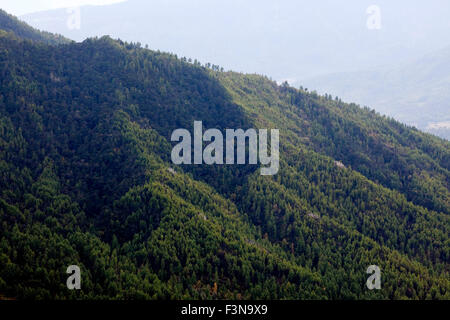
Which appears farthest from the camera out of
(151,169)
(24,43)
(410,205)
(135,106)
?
(24,43)

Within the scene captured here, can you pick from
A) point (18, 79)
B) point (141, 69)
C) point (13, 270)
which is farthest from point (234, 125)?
point (13, 270)

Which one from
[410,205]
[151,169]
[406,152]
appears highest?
[406,152]

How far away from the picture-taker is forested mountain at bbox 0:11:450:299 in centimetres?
6406

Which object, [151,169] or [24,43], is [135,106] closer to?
[151,169]

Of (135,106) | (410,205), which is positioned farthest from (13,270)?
(410,205)

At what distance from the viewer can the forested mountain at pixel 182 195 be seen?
210 feet

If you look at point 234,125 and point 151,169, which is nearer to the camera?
point 151,169

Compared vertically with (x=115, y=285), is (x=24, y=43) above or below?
above

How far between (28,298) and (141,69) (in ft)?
315

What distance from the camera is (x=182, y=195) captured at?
86.1m
